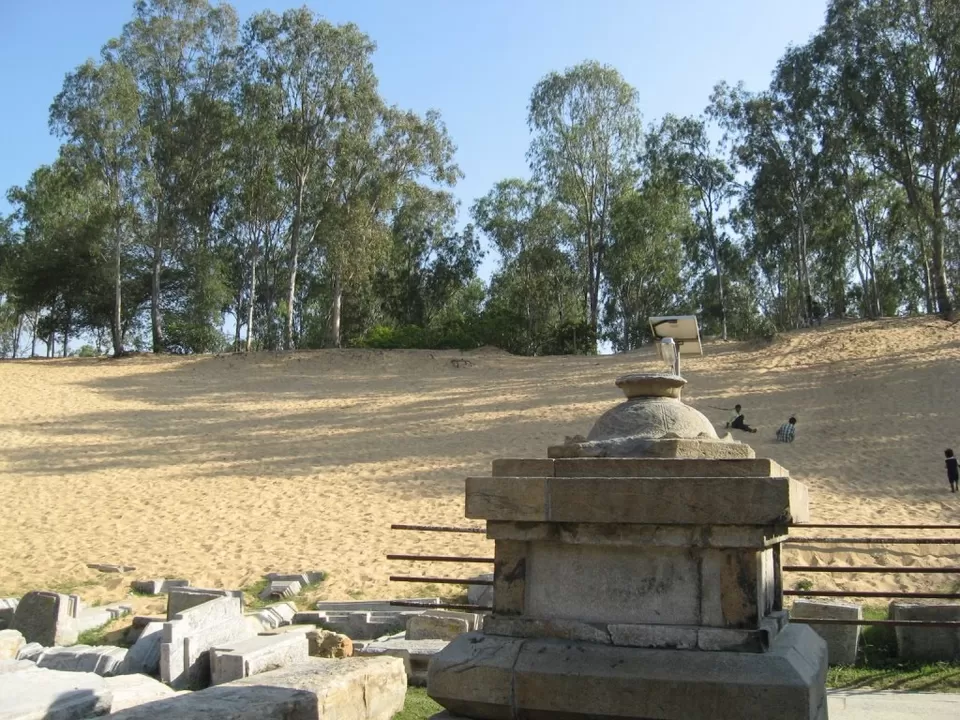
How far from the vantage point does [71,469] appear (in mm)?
17766

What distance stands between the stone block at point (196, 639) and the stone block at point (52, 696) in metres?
0.70

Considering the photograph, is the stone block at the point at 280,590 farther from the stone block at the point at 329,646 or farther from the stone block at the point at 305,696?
the stone block at the point at 305,696

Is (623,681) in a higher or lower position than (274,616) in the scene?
higher

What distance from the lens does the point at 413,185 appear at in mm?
37156

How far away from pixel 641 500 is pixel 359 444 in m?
17.1

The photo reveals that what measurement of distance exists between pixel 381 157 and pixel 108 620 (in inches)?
1135

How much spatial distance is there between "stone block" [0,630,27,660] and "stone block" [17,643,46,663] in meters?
0.03

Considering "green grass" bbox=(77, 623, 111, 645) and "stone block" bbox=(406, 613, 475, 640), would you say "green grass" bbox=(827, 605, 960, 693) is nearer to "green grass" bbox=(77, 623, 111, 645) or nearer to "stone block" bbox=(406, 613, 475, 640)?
"stone block" bbox=(406, 613, 475, 640)

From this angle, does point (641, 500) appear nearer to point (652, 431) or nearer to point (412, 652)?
point (652, 431)

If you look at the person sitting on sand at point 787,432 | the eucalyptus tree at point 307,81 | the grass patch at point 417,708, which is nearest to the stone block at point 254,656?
the grass patch at point 417,708

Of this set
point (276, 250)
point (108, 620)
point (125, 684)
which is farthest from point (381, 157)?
point (125, 684)

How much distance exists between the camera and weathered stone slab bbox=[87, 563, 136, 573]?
11.2 m

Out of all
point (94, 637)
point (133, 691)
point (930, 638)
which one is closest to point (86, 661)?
point (133, 691)

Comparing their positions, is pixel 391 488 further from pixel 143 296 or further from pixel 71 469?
pixel 143 296
